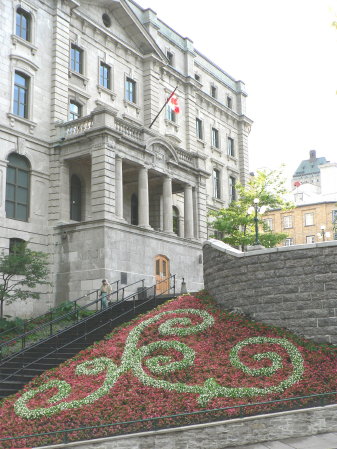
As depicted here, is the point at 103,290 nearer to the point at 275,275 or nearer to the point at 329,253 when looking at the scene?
the point at 275,275

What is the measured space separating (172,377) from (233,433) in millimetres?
3323

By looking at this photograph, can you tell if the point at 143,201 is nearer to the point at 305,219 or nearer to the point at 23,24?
the point at 23,24

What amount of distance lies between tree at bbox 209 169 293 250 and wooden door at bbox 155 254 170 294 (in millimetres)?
8397

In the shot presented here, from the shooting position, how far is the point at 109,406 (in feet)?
47.9

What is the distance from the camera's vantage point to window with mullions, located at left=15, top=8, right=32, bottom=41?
32.3 metres

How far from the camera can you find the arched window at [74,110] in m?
35.4

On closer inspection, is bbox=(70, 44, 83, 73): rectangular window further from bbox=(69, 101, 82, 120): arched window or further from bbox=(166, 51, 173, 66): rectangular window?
bbox=(166, 51, 173, 66): rectangular window

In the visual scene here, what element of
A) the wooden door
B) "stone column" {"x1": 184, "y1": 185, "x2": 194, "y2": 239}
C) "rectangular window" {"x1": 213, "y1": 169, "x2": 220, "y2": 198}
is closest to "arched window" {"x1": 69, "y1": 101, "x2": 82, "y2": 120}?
"stone column" {"x1": 184, "y1": 185, "x2": 194, "y2": 239}

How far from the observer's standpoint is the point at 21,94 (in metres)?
32.0

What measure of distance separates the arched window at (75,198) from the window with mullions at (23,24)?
8.86 metres

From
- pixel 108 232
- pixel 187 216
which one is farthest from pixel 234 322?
pixel 187 216

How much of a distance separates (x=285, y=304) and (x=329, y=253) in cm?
220

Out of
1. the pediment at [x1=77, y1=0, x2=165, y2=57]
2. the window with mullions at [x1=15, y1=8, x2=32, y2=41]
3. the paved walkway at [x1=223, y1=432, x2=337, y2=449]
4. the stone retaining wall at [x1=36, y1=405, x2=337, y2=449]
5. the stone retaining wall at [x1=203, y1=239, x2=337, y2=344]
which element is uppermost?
the pediment at [x1=77, y1=0, x2=165, y2=57]

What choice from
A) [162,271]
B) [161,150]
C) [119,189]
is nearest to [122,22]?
[161,150]
